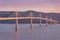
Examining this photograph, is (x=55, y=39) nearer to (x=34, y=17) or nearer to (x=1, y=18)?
(x=1, y=18)

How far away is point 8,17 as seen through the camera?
23.9m

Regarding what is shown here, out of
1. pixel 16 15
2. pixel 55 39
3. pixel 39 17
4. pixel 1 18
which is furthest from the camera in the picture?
pixel 39 17

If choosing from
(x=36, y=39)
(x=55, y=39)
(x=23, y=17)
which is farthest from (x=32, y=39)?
(x=23, y=17)

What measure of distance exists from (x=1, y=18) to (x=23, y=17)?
4620 mm

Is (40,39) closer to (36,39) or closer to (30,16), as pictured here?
(36,39)

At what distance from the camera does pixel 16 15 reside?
80.0ft

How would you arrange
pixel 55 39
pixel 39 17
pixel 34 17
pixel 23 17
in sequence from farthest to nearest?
pixel 39 17, pixel 34 17, pixel 23 17, pixel 55 39

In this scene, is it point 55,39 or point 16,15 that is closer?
point 55,39

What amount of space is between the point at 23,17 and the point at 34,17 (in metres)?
3.37

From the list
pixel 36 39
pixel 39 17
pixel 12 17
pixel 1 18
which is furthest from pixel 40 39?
pixel 39 17

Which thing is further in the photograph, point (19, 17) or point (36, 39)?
point (19, 17)

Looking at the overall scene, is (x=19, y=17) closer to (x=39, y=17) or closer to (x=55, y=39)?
(x=39, y=17)

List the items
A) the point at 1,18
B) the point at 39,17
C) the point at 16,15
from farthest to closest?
the point at 39,17, the point at 16,15, the point at 1,18

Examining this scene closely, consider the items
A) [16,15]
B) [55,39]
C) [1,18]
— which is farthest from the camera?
[16,15]
